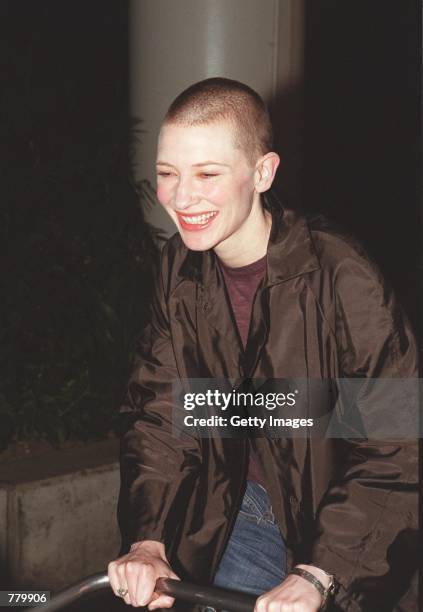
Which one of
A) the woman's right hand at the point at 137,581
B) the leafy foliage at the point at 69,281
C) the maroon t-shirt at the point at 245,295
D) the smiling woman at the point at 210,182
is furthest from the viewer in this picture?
the leafy foliage at the point at 69,281

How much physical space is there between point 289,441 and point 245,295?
1.17 ft

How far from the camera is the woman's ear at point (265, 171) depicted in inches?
79.1

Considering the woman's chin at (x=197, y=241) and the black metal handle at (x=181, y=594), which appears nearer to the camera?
the black metal handle at (x=181, y=594)

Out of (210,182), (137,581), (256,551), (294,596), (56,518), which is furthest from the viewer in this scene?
(56,518)

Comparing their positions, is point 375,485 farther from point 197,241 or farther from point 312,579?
point 197,241

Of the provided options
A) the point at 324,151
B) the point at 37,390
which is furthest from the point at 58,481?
the point at 324,151

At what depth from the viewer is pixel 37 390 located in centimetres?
427

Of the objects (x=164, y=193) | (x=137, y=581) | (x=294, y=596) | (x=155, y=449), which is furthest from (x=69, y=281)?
(x=294, y=596)

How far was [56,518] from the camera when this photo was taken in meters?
3.65

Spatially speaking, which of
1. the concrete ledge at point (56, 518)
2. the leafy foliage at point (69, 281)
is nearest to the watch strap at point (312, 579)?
the concrete ledge at point (56, 518)

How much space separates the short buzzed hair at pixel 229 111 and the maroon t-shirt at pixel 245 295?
0.89ft

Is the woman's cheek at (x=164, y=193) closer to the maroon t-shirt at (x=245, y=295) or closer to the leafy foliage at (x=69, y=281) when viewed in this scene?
the maroon t-shirt at (x=245, y=295)

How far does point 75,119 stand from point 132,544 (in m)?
2.90

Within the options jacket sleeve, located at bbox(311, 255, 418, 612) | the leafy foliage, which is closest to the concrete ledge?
the leafy foliage
